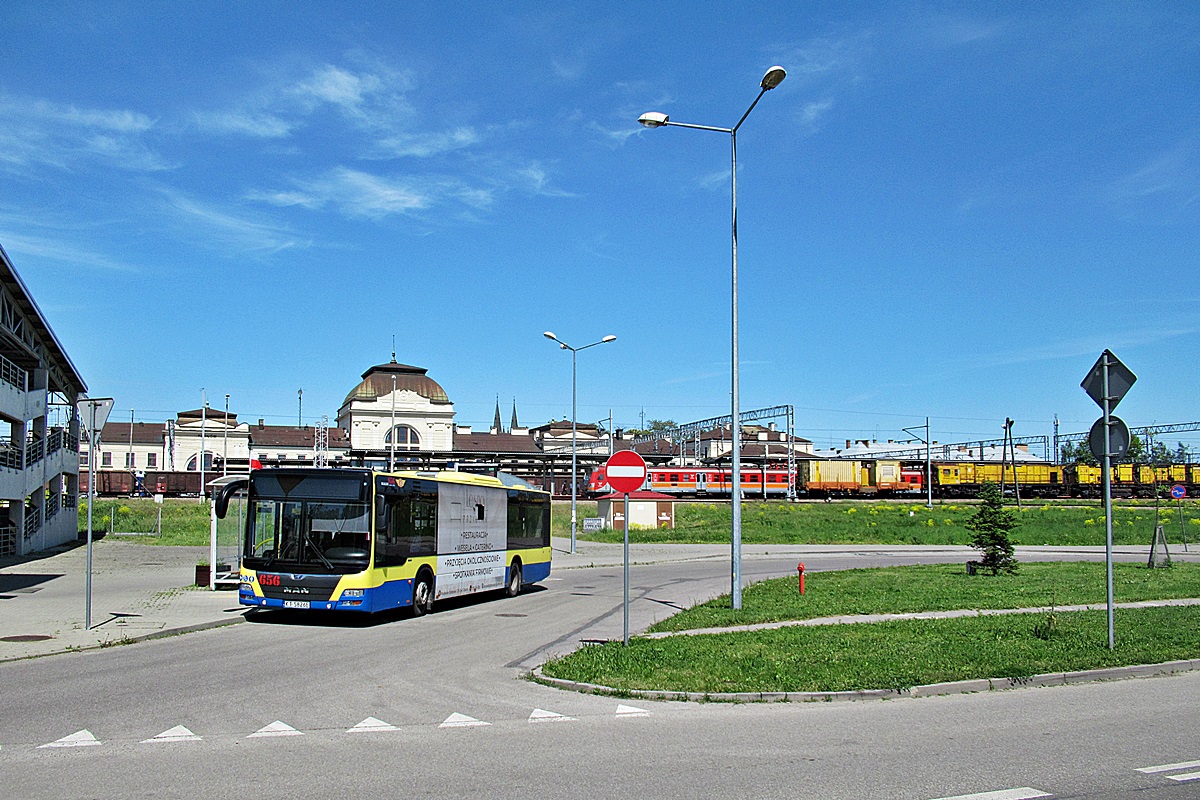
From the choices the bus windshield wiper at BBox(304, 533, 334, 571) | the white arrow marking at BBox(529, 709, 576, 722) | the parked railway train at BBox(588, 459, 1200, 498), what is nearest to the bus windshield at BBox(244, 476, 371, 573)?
the bus windshield wiper at BBox(304, 533, 334, 571)

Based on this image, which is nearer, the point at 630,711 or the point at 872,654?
the point at 630,711

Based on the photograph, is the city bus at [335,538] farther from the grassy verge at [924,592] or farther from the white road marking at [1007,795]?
the white road marking at [1007,795]

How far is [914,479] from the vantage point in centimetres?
9638

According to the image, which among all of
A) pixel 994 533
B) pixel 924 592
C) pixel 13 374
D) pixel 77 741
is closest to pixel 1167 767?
pixel 77 741

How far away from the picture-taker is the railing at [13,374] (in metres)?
29.7

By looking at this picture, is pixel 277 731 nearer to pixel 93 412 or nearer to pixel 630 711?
pixel 630 711

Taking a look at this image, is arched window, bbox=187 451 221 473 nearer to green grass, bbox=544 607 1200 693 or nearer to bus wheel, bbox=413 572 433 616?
bus wheel, bbox=413 572 433 616

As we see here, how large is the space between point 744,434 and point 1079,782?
138 metres

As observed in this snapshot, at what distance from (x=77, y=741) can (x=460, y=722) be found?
3.21 meters

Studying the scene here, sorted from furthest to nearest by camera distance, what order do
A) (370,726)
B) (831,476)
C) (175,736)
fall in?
1. (831,476)
2. (370,726)
3. (175,736)

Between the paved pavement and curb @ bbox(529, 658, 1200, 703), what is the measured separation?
7.35m

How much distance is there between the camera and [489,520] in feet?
68.9

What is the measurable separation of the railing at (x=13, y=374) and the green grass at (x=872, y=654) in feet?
80.7

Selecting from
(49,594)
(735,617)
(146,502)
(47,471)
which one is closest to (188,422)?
(146,502)
